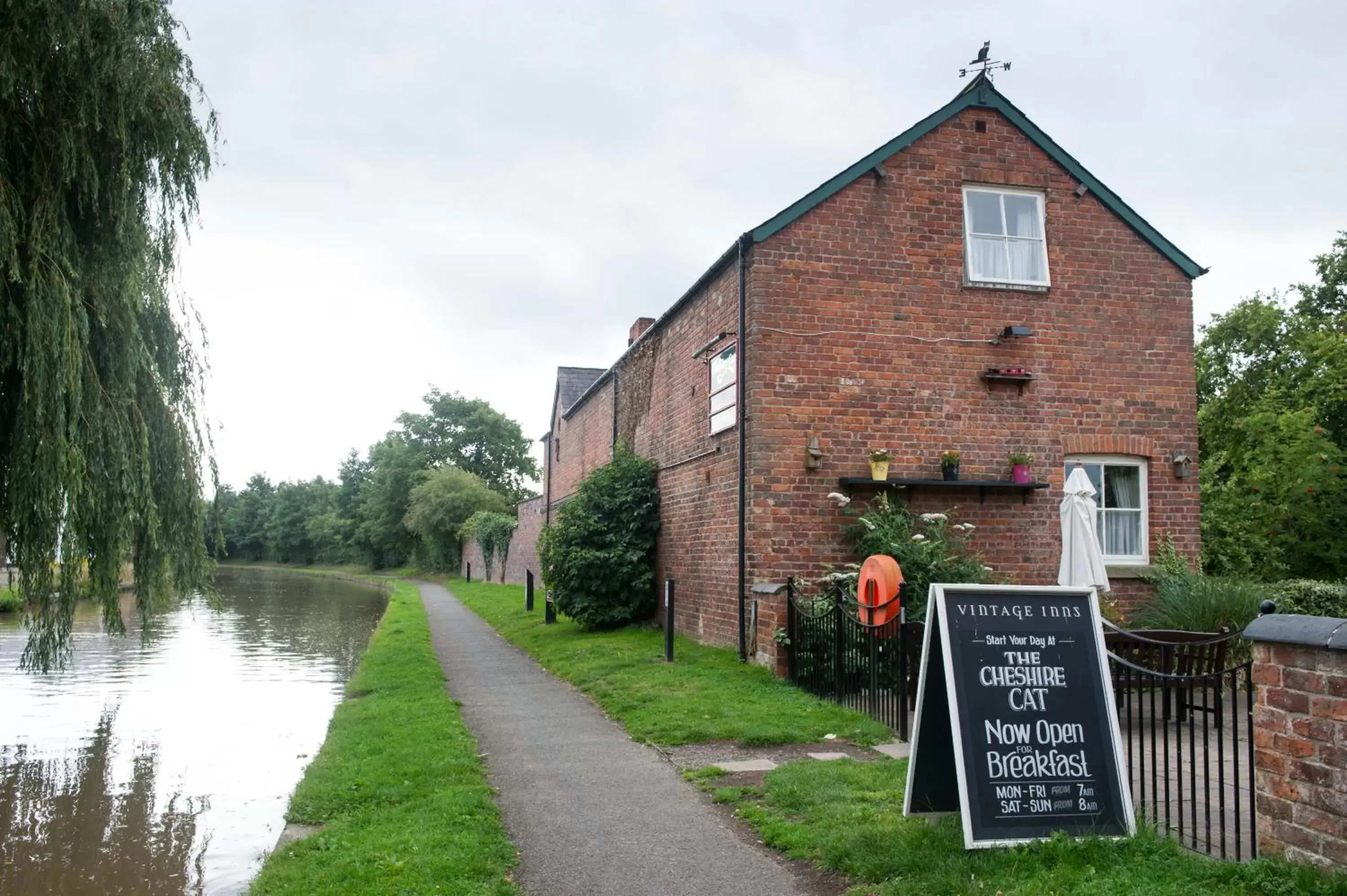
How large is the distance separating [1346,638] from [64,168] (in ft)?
27.3

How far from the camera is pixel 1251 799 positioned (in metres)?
5.32

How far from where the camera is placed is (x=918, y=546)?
1260 cm

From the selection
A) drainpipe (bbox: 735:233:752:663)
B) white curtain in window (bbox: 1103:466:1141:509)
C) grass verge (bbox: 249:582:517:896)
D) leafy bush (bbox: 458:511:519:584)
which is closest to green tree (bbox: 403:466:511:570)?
leafy bush (bbox: 458:511:519:584)

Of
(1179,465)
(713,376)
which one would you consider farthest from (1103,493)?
(713,376)

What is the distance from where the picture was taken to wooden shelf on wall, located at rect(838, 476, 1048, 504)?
1321 cm

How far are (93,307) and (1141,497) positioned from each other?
1241 cm

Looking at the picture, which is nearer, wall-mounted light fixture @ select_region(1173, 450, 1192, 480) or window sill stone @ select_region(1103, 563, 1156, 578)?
window sill stone @ select_region(1103, 563, 1156, 578)

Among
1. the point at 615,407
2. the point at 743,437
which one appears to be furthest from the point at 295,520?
the point at 743,437

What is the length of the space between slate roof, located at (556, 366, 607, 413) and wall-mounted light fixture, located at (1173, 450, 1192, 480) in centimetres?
1903

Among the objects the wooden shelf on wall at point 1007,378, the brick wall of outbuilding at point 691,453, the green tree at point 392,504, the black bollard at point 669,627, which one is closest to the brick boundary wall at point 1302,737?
the brick wall of outbuilding at point 691,453

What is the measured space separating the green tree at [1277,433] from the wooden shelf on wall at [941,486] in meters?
5.15

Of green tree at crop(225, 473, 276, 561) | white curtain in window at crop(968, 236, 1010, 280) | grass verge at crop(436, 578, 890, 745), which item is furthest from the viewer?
green tree at crop(225, 473, 276, 561)

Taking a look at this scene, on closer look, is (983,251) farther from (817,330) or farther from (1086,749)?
(1086,749)

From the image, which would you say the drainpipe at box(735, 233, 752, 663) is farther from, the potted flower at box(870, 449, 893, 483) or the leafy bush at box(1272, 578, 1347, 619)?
the leafy bush at box(1272, 578, 1347, 619)
